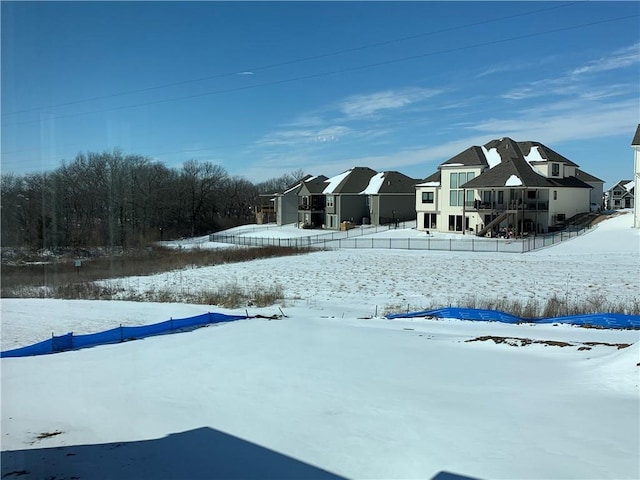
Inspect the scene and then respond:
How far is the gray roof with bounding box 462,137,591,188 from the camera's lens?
43.3 meters

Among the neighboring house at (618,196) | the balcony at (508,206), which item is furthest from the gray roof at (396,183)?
the neighboring house at (618,196)

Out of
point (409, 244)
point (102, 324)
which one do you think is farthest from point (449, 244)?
point (102, 324)

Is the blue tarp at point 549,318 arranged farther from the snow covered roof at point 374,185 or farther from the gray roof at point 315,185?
the gray roof at point 315,185

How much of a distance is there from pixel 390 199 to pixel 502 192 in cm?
1702

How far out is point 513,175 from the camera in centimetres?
4334

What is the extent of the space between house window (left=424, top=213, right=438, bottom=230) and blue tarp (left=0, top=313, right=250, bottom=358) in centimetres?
3868

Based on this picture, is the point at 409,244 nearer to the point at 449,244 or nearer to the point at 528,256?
the point at 449,244

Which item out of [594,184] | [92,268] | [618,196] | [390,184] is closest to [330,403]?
[92,268]

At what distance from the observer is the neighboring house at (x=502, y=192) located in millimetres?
43688

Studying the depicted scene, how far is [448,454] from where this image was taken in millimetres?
4605

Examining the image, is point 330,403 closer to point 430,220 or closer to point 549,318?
point 549,318

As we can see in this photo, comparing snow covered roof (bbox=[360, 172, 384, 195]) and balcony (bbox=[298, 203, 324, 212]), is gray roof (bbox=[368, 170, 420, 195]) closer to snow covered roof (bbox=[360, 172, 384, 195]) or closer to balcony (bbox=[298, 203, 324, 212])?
snow covered roof (bbox=[360, 172, 384, 195])

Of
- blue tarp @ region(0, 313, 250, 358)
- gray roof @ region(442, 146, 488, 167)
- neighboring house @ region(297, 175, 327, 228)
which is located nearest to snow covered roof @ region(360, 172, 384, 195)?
neighboring house @ region(297, 175, 327, 228)

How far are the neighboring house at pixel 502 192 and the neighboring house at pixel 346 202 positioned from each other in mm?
11690
